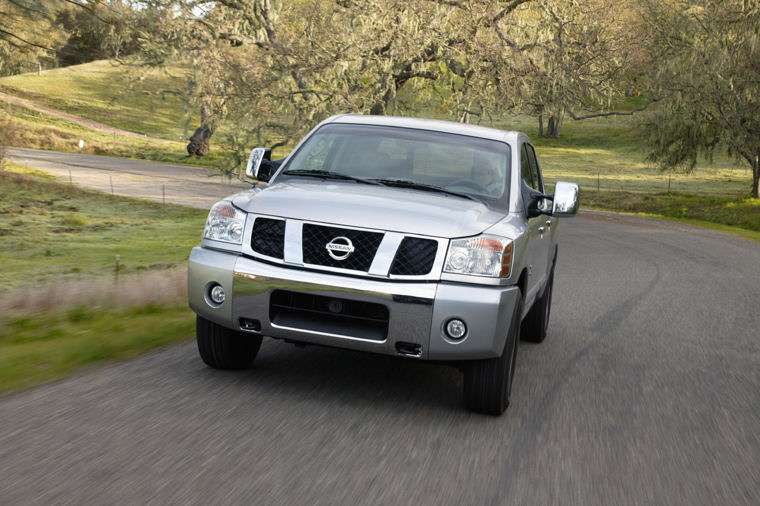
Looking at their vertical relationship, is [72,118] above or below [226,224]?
below

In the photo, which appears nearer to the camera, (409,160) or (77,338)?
(409,160)

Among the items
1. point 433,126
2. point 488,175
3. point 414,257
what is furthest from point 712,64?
point 414,257

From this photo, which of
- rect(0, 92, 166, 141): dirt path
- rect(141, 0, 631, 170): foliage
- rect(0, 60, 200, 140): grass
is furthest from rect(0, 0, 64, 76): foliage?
rect(0, 92, 166, 141): dirt path

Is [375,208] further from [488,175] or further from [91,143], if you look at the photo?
[91,143]

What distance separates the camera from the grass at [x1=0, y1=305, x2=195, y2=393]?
5.86 m

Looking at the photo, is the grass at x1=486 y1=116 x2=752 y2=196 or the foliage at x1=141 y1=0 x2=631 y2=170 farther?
the grass at x1=486 y1=116 x2=752 y2=196

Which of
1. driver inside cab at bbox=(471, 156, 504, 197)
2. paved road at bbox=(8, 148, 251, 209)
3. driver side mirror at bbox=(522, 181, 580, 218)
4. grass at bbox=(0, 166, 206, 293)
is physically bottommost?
paved road at bbox=(8, 148, 251, 209)

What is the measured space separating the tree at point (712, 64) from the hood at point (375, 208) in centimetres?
2616

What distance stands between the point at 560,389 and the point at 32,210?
81.2 ft

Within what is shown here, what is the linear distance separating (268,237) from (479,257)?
1259 millimetres

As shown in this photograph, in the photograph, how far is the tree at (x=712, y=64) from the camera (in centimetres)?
2933

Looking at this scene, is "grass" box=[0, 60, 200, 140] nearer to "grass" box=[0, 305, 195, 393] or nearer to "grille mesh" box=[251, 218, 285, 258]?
"grass" box=[0, 305, 195, 393]

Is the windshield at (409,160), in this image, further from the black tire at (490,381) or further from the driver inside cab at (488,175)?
the black tire at (490,381)

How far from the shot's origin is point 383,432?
15.9ft
